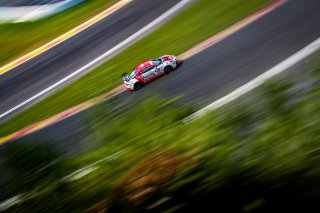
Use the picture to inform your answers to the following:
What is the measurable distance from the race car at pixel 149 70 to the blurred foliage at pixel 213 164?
35.5 ft

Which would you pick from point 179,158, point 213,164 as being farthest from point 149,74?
point 213,164

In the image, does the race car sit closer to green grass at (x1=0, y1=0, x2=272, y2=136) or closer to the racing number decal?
the racing number decal

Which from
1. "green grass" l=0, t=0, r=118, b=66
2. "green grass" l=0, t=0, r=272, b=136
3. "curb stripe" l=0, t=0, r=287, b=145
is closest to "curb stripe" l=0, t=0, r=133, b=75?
"green grass" l=0, t=0, r=118, b=66

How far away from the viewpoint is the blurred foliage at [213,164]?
10.2 ft

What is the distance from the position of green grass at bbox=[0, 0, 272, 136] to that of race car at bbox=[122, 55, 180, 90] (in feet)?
3.64

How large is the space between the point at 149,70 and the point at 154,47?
245 cm

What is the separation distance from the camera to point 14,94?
67.3 ft

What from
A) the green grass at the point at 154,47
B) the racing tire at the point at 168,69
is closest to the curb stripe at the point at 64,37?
the green grass at the point at 154,47

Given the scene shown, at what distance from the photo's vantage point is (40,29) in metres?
25.5

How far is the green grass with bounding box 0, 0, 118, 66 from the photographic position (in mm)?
24234

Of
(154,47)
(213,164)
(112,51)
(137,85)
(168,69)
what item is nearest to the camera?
(213,164)

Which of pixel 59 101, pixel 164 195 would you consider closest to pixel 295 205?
pixel 164 195

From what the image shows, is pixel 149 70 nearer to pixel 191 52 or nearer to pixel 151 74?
pixel 151 74

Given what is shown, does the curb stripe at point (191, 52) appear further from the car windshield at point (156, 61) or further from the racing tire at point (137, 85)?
the car windshield at point (156, 61)
